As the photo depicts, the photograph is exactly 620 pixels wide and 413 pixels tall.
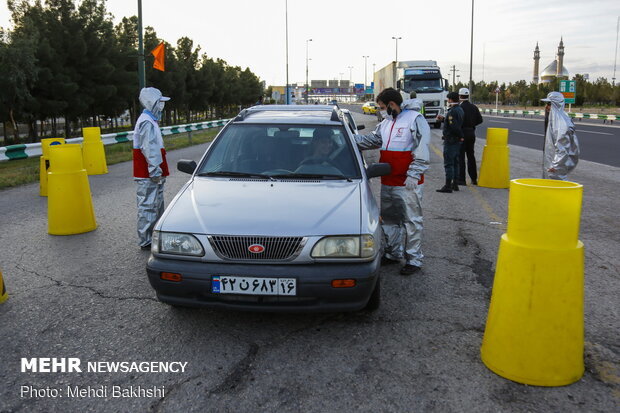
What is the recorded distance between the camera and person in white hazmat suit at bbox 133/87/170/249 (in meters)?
5.78

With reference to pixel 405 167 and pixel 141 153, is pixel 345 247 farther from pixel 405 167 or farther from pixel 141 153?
pixel 141 153

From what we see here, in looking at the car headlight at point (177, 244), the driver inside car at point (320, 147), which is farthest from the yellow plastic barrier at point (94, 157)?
the car headlight at point (177, 244)

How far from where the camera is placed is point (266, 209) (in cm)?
379

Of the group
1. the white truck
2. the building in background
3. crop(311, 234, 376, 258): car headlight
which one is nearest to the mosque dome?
the building in background

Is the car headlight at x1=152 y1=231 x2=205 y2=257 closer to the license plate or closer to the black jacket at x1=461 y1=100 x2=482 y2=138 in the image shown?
the license plate

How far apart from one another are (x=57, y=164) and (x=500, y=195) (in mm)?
7113

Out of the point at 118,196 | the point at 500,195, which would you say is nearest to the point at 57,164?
the point at 118,196

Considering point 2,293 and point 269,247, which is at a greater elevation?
point 269,247

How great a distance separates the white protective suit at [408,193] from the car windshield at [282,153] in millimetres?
590

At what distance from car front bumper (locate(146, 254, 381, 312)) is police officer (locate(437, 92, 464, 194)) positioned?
656 cm

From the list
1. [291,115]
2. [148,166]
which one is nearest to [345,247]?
[291,115]

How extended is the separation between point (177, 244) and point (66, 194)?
3.80m

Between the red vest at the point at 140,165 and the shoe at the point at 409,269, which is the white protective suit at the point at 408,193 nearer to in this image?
the shoe at the point at 409,269

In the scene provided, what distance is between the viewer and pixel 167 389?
3.06 metres
